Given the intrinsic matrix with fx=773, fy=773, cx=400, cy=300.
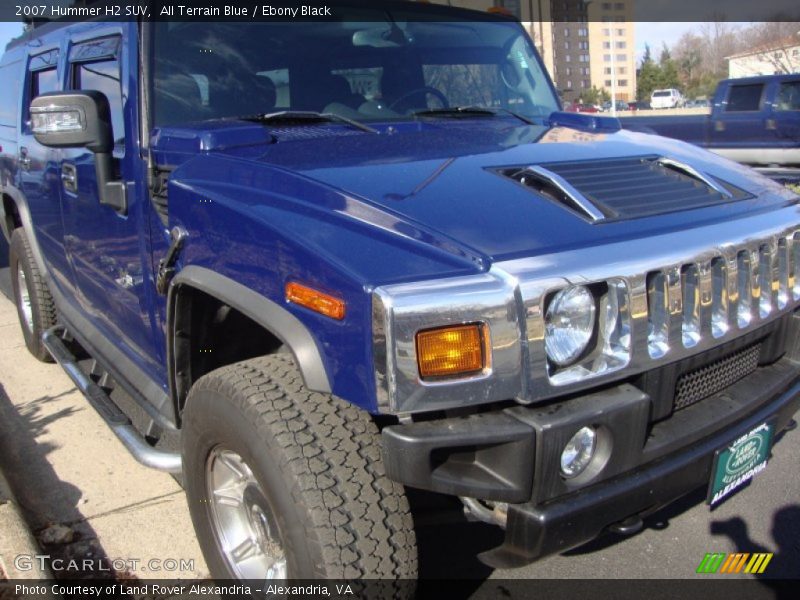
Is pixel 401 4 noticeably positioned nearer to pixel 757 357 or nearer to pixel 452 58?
pixel 452 58

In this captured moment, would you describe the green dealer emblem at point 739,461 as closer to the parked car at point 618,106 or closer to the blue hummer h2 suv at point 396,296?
the blue hummer h2 suv at point 396,296

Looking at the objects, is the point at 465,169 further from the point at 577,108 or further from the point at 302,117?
the point at 577,108

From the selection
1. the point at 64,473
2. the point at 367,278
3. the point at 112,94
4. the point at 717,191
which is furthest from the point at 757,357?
the point at 64,473

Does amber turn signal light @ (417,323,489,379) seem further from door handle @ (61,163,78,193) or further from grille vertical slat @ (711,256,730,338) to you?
door handle @ (61,163,78,193)

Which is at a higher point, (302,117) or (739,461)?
(302,117)

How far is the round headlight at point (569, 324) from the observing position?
1917 mm

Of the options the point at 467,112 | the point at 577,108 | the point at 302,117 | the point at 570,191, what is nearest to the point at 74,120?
the point at 302,117

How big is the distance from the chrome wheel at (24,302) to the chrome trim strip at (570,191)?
4089mm

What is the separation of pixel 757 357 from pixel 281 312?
5.29 feet

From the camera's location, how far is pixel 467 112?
134 inches

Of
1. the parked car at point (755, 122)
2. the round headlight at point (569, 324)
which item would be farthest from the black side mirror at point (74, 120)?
the parked car at point (755, 122)

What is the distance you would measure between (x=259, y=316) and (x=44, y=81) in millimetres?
3074

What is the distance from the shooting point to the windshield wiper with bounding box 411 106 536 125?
332 centimetres

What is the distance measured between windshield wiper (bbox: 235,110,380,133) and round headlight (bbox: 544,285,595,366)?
1260 mm
